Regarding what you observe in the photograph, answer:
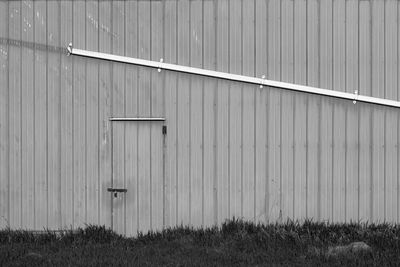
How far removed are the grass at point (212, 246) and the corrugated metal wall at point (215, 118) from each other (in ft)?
1.21

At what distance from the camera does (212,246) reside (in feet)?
32.1

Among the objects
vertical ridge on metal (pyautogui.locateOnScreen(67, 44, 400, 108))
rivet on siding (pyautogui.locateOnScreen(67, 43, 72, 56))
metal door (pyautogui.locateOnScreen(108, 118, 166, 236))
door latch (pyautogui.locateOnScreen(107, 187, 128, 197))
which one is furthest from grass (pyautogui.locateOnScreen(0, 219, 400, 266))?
rivet on siding (pyautogui.locateOnScreen(67, 43, 72, 56))

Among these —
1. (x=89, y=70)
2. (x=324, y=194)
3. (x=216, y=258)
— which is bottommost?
(x=216, y=258)

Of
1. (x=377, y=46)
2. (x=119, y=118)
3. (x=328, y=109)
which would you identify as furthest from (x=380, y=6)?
(x=119, y=118)

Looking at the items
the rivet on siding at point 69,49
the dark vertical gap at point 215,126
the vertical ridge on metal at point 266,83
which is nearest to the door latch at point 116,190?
the dark vertical gap at point 215,126

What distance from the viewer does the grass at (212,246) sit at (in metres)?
8.82

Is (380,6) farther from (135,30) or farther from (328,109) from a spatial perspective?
(135,30)

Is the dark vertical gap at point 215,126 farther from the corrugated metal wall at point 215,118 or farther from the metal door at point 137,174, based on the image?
the metal door at point 137,174

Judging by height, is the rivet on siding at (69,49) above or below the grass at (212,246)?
above

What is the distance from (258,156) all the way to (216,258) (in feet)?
7.85

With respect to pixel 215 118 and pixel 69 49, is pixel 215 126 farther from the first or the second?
pixel 69 49

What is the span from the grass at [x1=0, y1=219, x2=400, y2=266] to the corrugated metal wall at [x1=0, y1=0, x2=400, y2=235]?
14.6 inches

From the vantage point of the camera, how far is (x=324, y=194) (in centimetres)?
1084

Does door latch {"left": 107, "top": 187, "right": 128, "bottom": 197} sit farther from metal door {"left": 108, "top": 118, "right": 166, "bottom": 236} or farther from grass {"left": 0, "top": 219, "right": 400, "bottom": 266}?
grass {"left": 0, "top": 219, "right": 400, "bottom": 266}
